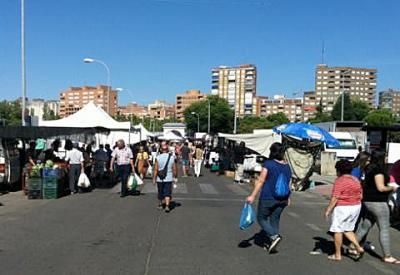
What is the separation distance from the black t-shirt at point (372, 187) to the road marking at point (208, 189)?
1025cm

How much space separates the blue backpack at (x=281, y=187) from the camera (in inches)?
310

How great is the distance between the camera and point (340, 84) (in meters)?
126

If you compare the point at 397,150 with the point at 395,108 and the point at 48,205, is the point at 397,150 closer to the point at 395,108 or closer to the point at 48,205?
the point at 48,205

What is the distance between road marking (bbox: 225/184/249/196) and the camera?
18158 millimetres

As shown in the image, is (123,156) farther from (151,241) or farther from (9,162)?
(151,241)

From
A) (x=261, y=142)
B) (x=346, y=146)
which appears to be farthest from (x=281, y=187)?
(x=346, y=146)

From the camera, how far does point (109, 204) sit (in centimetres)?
1381

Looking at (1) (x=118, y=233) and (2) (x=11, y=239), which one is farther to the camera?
(1) (x=118, y=233)

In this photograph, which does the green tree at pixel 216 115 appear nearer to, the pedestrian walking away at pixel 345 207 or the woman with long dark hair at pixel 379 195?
the woman with long dark hair at pixel 379 195

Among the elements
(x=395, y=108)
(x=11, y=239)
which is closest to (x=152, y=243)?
(x=11, y=239)

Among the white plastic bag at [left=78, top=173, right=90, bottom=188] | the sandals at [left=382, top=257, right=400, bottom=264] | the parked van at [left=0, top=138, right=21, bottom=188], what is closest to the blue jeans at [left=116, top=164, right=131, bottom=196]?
the white plastic bag at [left=78, top=173, right=90, bottom=188]

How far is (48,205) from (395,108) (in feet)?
554

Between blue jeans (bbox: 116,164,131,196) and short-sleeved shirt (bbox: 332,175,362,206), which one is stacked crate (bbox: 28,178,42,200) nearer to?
blue jeans (bbox: 116,164,131,196)

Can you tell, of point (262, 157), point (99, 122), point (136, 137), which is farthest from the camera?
point (136, 137)
